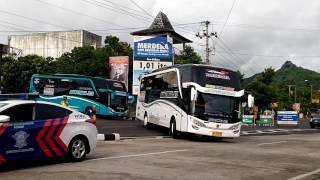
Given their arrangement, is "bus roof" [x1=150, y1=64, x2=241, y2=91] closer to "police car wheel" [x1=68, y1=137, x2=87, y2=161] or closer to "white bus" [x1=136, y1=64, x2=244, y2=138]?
"white bus" [x1=136, y1=64, x2=244, y2=138]

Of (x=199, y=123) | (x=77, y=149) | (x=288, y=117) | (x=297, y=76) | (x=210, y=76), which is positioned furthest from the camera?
(x=297, y=76)

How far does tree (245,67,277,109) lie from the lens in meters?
71.6

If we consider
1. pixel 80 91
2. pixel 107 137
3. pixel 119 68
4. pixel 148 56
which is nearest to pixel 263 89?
pixel 119 68

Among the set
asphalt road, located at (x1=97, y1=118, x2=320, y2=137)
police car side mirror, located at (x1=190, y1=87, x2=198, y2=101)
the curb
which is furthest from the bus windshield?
asphalt road, located at (x1=97, y1=118, x2=320, y2=137)

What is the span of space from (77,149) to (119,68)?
48990mm

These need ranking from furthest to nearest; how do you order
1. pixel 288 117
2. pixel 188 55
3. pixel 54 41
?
pixel 54 41 < pixel 188 55 < pixel 288 117

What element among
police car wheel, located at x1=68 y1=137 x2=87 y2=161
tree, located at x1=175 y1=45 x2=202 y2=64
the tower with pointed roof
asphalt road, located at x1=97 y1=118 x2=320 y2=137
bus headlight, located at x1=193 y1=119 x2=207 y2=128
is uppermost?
the tower with pointed roof

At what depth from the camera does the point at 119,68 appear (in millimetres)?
61812

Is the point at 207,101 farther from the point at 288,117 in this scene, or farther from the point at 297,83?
the point at 297,83

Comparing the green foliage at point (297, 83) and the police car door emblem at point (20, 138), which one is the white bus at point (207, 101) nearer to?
the police car door emblem at point (20, 138)

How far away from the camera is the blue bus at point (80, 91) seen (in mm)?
43094

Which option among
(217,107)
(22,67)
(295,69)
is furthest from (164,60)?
(295,69)

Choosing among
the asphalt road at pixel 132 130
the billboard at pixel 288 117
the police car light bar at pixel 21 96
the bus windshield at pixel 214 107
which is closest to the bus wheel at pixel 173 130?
the asphalt road at pixel 132 130

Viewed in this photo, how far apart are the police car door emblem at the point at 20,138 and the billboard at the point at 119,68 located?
4933 cm
